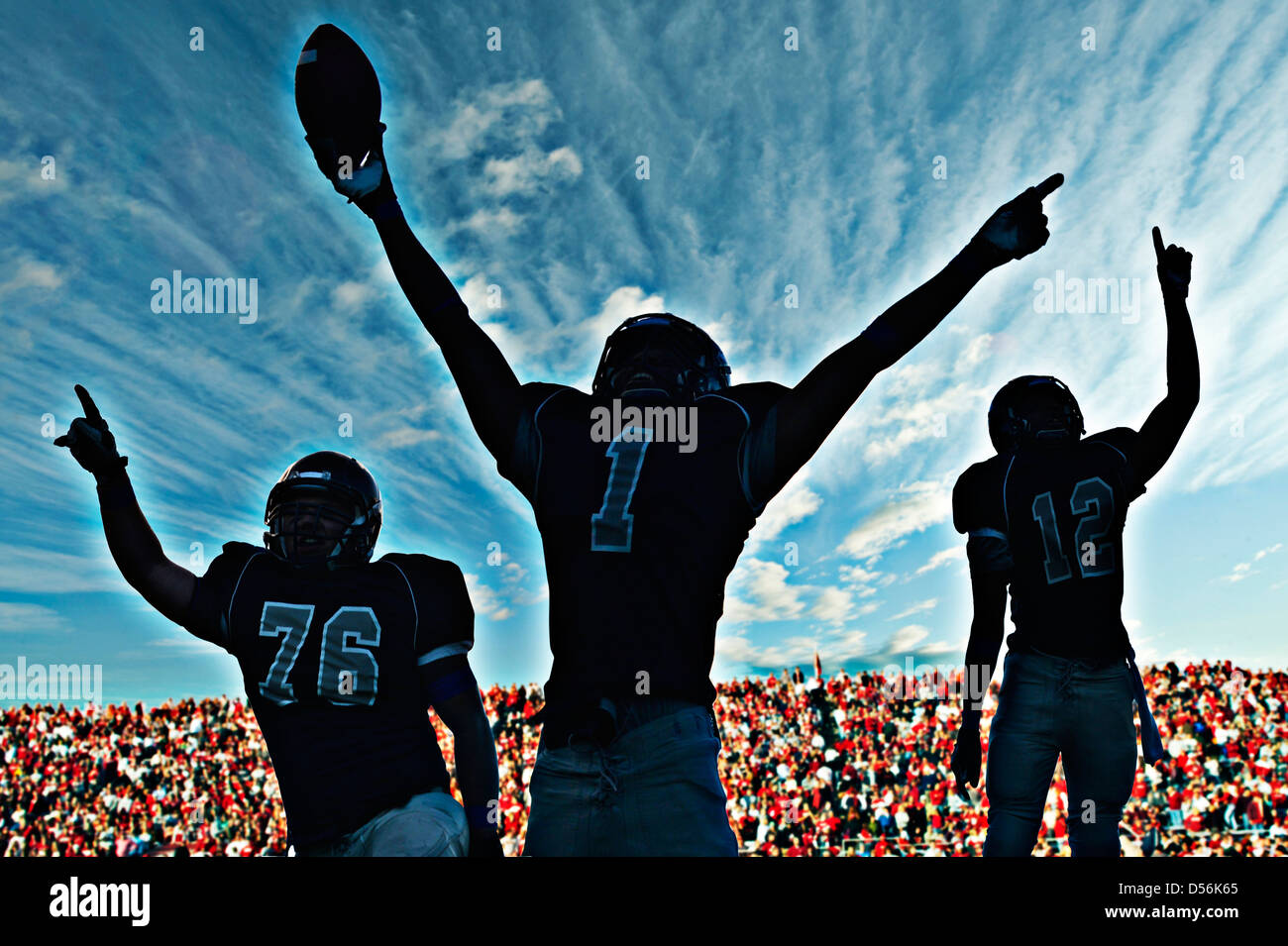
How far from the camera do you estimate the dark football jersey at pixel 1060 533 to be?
3455 millimetres

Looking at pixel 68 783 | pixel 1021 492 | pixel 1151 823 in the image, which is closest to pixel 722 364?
pixel 1021 492

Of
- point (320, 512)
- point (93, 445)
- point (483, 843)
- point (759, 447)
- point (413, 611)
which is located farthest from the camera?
point (320, 512)

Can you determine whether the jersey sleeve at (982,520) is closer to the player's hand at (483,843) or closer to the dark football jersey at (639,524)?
the dark football jersey at (639,524)

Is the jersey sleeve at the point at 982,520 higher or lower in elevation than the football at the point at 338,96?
lower

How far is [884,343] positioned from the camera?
1.72 meters

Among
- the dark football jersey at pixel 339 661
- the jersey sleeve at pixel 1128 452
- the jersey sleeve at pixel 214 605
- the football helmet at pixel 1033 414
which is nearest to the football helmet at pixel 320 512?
the dark football jersey at pixel 339 661

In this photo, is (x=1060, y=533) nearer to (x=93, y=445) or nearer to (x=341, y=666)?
(x=341, y=666)

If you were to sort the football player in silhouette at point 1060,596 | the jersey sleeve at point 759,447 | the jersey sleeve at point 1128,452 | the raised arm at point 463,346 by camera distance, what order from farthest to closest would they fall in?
the jersey sleeve at point 1128,452 < the football player in silhouette at point 1060,596 < the raised arm at point 463,346 < the jersey sleeve at point 759,447

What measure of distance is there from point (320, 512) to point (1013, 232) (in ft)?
8.26

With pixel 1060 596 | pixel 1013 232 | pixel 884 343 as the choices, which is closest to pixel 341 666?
pixel 884 343

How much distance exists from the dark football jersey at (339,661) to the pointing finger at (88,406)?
673 millimetres

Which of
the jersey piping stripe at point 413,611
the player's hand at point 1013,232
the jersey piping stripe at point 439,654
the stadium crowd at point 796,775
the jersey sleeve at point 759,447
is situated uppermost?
the player's hand at point 1013,232
